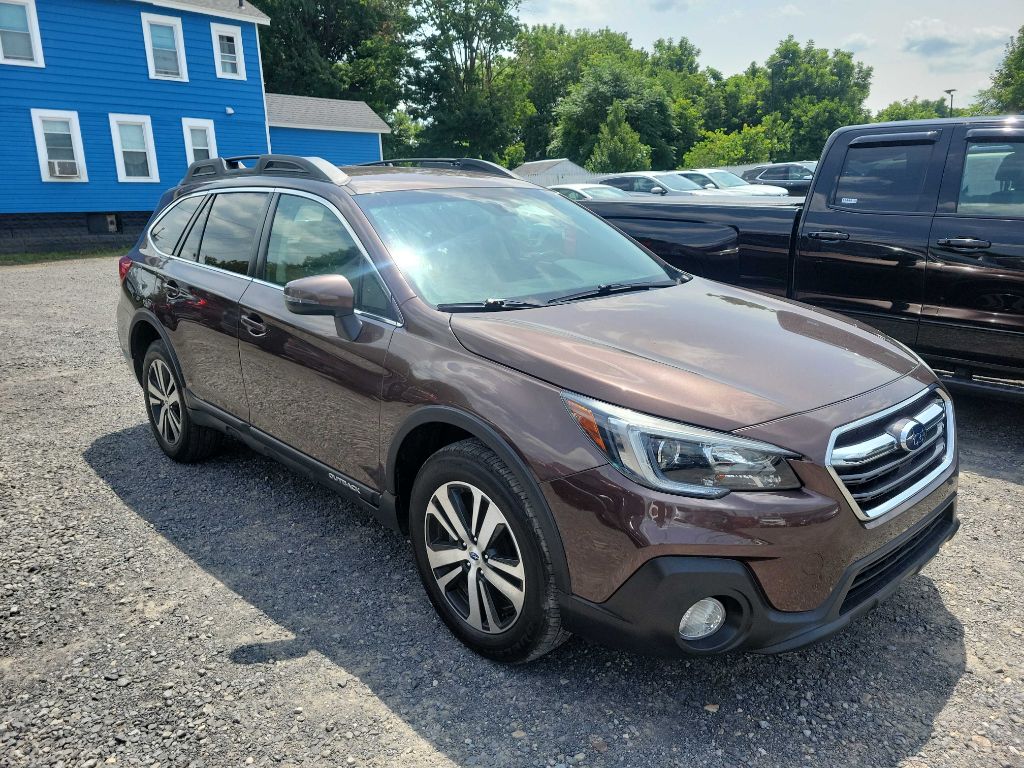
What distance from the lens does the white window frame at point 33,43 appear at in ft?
64.2

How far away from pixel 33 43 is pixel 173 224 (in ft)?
65.6

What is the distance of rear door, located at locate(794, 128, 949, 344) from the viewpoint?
4.95m

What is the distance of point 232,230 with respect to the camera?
412 centimetres

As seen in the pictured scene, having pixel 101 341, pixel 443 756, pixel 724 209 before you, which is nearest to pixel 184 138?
pixel 101 341

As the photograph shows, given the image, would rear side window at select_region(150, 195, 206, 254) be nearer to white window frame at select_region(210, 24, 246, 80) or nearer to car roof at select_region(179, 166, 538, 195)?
car roof at select_region(179, 166, 538, 195)

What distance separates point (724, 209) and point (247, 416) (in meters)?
3.87

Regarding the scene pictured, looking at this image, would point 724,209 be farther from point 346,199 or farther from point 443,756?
point 443,756

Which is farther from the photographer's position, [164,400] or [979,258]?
[164,400]

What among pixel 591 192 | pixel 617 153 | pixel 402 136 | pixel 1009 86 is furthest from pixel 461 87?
pixel 1009 86

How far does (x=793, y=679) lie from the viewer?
8.88 ft

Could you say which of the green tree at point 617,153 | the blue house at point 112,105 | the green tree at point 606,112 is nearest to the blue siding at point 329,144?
the blue house at point 112,105

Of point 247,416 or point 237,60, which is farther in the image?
point 237,60

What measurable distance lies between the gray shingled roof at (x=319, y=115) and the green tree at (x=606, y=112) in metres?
21.2

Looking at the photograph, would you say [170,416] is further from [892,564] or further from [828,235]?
[828,235]
